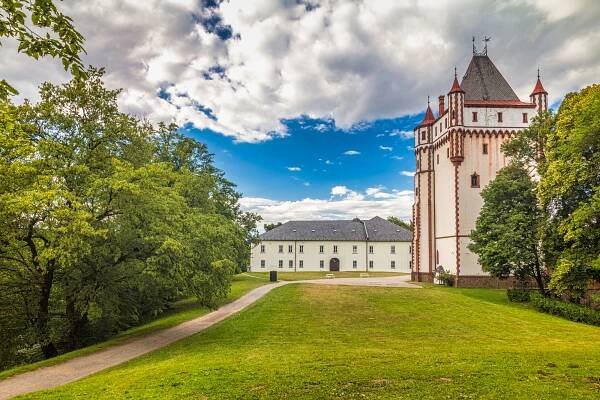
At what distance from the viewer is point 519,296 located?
3130 centimetres

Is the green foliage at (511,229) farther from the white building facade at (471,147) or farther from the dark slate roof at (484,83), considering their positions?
the dark slate roof at (484,83)

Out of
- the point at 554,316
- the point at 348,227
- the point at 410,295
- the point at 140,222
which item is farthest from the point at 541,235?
the point at 348,227

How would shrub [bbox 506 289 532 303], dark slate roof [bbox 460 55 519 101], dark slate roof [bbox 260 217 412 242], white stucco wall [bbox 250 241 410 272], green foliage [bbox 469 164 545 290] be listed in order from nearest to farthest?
green foliage [bbox 469 164 545 290] < shrub [bbox 506 289 532 303] < dark slate roof [bbox 460 55 519 101] < white stucco wall [bbox 250 241 410 272] < dark slate roof [bbox 260 217 412 242]

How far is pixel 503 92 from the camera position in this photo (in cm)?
4156

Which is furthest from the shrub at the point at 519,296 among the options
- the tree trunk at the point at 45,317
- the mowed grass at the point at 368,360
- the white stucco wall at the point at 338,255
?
the white stucco wall at the point at 338,255

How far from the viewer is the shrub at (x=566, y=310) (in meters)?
23.7

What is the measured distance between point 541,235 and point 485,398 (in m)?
22.9

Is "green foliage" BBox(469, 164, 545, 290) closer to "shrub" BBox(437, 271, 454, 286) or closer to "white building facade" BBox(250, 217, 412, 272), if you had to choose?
"shrub" BBox(437, 271, 454, 286)

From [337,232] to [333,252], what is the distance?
393 cm

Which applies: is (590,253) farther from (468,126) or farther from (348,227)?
(348,227)

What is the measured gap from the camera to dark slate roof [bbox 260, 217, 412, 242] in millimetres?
76125

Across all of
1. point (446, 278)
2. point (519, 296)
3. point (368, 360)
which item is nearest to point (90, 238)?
point (368, 360)

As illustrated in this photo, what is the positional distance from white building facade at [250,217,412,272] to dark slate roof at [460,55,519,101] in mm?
37909

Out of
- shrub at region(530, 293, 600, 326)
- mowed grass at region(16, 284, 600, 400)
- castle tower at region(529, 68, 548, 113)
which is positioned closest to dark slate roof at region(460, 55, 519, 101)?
castle tower at region(529, 68, 548, 113)
